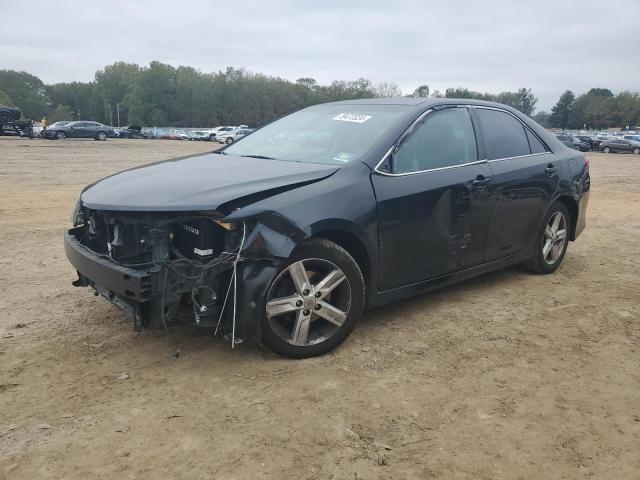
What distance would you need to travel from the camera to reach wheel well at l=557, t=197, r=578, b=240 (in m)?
5.47

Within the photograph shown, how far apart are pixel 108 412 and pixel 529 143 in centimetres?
419

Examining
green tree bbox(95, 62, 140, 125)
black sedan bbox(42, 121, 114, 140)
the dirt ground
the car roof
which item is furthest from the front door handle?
green tree bbox(95, 62, 140, 125)

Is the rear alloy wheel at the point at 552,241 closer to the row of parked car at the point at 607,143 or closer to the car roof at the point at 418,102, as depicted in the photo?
the car roof at the point at 418,102

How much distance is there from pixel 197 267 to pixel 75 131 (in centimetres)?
4239

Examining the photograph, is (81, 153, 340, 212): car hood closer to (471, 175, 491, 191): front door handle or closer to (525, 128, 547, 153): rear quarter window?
(471, 175, 491, 191): front door handle

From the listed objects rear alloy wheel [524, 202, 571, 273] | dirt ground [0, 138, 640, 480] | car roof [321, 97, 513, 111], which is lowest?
dirt ground [0, 138, 640, 480]

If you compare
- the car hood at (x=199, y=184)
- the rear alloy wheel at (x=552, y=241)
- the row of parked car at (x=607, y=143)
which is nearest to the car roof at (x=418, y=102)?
the car hood at (x=199, y=184)

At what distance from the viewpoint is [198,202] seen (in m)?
3.01

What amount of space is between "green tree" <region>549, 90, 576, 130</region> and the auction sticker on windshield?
137 m

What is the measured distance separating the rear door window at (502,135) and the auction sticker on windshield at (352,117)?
3.55 ft

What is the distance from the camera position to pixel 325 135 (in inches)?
165

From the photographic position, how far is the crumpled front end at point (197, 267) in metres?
2.98

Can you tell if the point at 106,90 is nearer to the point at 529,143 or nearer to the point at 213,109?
the point at 213,109

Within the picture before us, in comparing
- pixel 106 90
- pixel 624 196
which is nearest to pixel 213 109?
pixel 106 90
